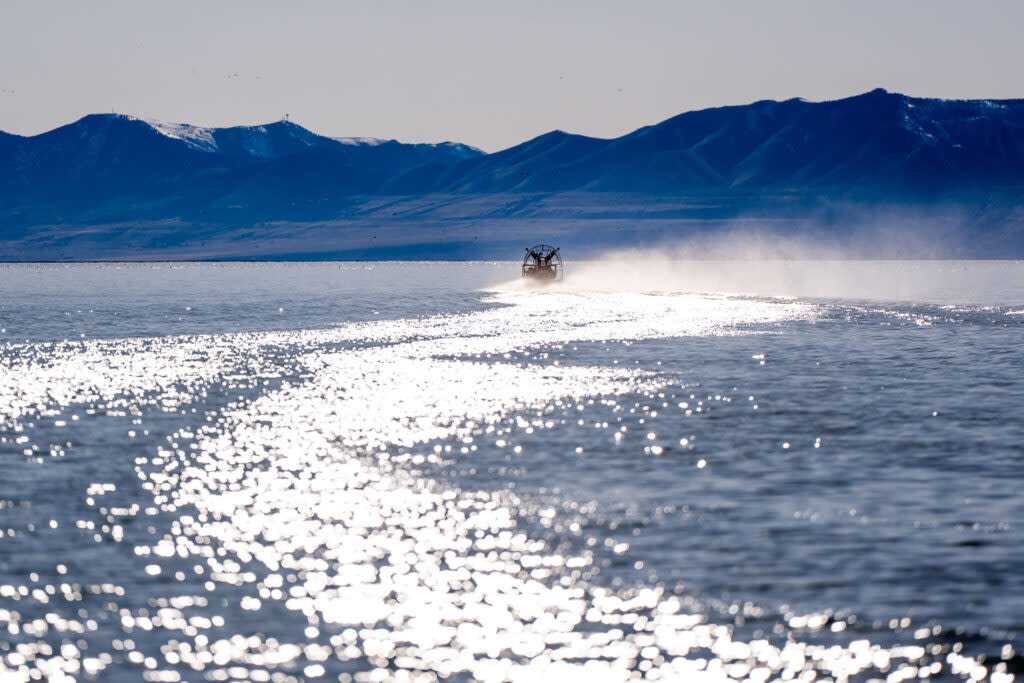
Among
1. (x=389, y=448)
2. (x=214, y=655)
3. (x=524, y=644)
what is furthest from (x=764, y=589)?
(x=389, y=448)

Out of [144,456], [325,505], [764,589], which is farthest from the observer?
[144,456]

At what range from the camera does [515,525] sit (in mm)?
25156

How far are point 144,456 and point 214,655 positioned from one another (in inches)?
746

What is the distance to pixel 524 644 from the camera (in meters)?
17.3

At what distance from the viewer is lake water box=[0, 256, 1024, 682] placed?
56.1 ft

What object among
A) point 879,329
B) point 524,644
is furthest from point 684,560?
point 879,329

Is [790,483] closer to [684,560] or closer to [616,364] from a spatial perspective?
[684,560]

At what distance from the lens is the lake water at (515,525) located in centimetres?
1709

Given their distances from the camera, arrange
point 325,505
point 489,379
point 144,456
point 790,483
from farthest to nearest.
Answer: point 489,379
point 144,456
point 790,483
point 325,505

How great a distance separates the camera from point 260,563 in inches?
864

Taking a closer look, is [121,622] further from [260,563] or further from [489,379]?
[489,379]

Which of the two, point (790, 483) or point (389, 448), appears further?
point (389, 448)

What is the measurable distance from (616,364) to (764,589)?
151ft

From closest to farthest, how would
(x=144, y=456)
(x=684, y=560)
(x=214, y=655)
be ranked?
(x=214, y=655) → (x=684, y=560) → (x=144, y=456)
